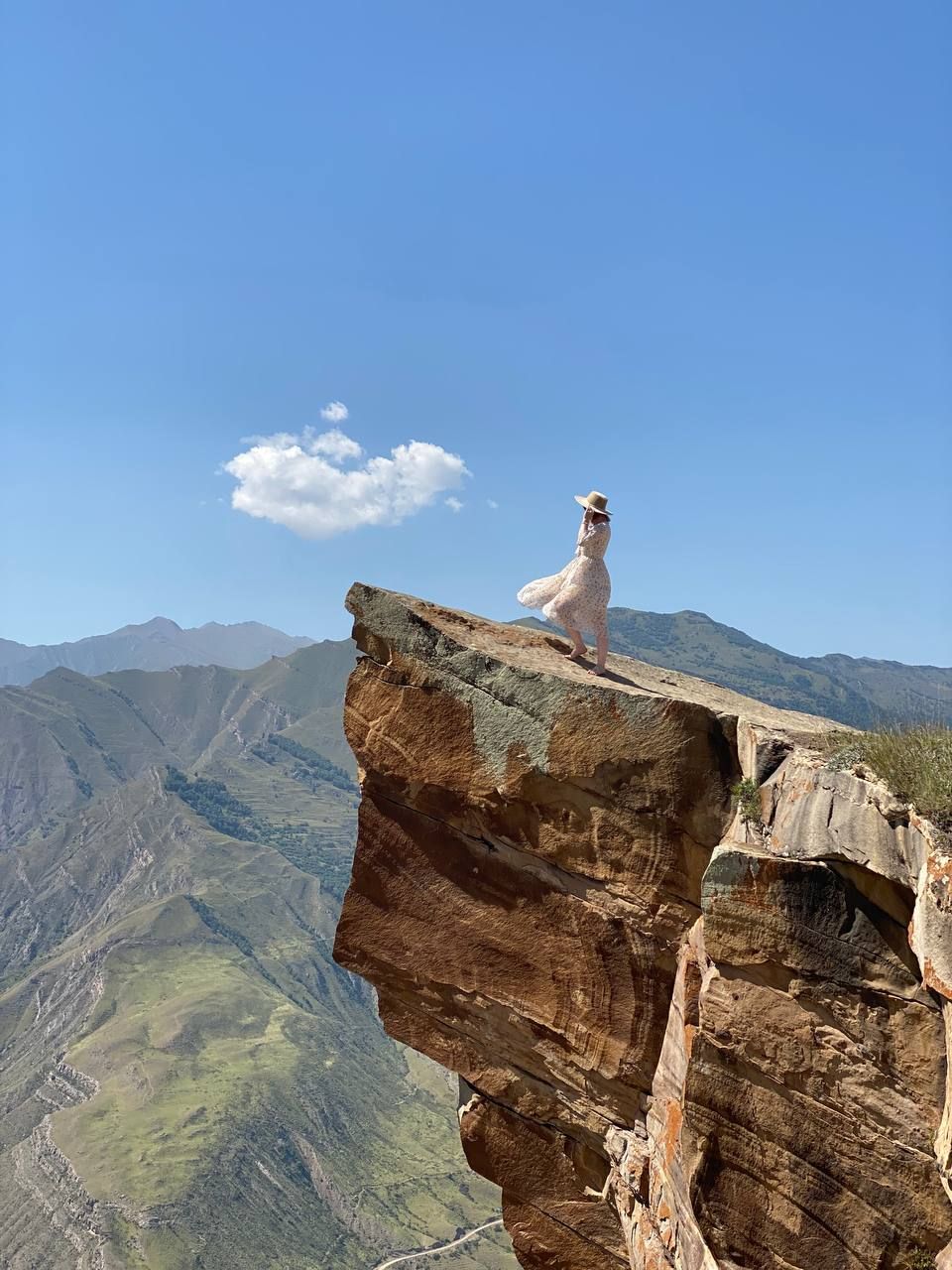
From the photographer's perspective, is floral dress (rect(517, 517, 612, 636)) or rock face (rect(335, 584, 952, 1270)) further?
floral dress (rect(517, 517, 612, 636))

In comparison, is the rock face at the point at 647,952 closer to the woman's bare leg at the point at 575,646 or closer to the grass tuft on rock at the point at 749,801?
the grass tuft on rock at the point at 749,801

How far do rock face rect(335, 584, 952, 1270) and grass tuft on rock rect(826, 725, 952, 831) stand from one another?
27 centimetres

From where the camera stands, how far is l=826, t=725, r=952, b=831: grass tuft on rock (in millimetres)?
9969

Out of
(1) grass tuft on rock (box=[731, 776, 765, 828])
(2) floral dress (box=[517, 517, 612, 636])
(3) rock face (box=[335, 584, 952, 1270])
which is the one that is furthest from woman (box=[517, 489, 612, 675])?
(1) grass tuft on rock (box=[731, 776, 765, 828])

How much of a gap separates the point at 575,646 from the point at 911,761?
780 centimetres

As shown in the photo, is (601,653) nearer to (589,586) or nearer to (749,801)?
(589,586)

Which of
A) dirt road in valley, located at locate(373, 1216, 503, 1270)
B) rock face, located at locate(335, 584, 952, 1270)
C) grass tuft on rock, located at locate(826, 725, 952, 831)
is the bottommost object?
dirt road in valley, located at locate(373, 1216, 503, 1270)

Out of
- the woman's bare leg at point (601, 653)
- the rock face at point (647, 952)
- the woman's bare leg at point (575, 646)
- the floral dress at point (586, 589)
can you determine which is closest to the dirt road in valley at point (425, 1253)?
the rock face at point (647, 952)

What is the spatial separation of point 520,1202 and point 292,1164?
21193 centimetres

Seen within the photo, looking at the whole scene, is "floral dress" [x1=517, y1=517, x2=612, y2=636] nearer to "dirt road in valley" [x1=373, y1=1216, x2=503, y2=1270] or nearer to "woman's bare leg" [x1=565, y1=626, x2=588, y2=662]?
"woman's bare leg" [x1=565, y1=626, x2=588, y2=662]

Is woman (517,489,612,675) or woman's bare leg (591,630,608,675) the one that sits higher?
woman (517,489,612,675)

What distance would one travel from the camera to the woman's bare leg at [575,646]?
17.2m

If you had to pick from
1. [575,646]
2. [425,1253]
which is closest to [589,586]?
[575,646]

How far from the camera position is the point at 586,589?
56.1 feet
